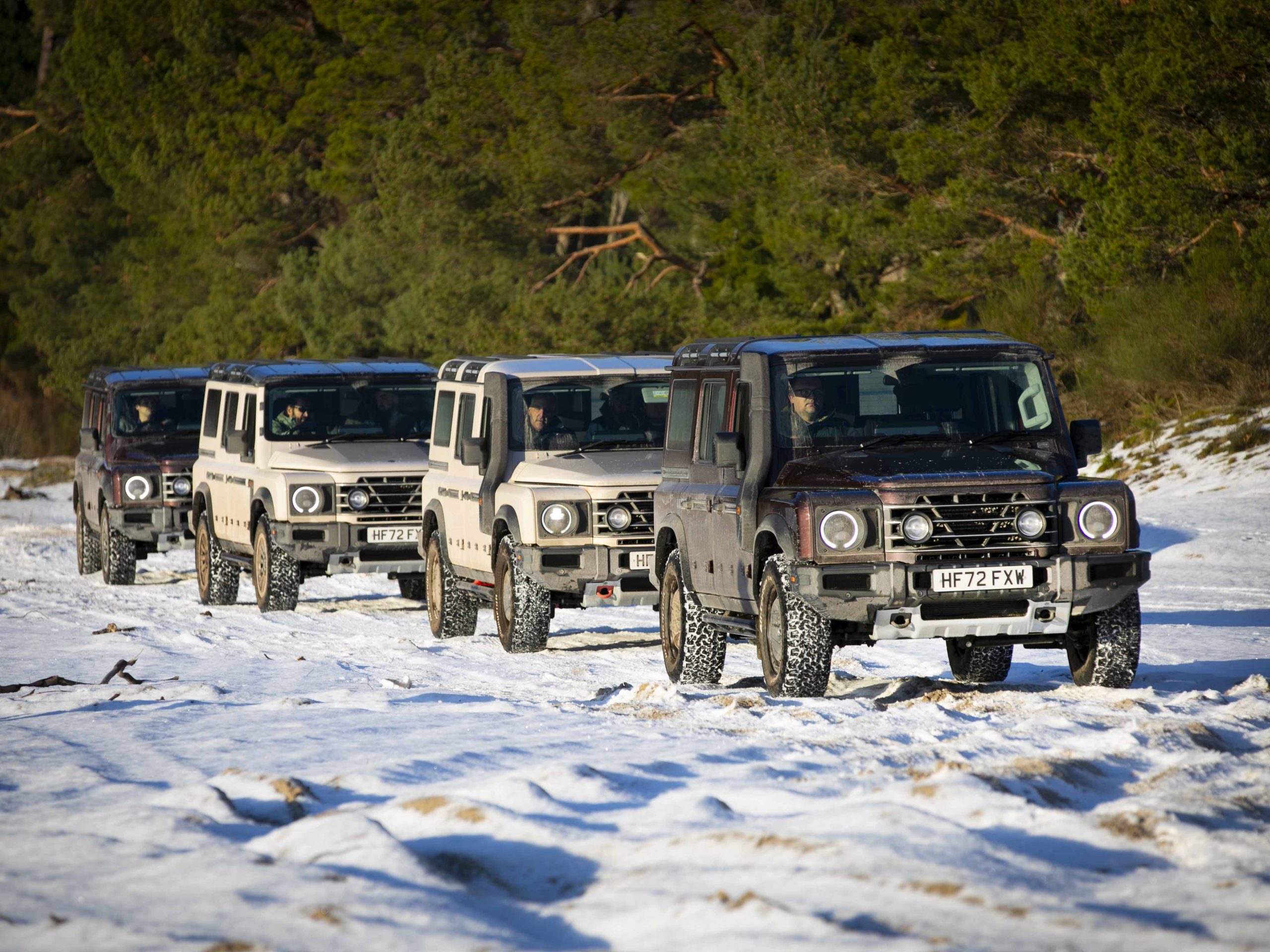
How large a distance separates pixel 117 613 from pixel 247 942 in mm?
12153

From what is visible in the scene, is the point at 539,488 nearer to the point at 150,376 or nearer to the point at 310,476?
the point at 310,476

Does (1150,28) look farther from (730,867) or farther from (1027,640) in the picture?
(730,867)

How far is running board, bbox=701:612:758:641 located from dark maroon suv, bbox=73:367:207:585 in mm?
10557

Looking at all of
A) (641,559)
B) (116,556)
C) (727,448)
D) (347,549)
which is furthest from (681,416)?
(116,556)

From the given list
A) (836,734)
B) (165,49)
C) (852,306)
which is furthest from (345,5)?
(836,734)

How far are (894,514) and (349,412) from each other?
29.0 feet

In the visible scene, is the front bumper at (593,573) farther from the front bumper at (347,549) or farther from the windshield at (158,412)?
the windshield at (158,412)

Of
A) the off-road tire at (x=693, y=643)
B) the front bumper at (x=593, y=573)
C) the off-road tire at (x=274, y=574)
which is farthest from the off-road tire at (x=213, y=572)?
the off-road tire at (x=693, y=643)

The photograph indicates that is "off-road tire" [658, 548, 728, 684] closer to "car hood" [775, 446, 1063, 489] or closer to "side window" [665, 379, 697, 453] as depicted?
"side window" [665, 379, 697, 453]

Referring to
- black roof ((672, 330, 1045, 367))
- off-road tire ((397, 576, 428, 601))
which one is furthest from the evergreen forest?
black roof ((672, 330, 1045, 367))

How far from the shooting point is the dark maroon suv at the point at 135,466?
2047 centimetres

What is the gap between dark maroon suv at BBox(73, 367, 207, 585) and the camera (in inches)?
806

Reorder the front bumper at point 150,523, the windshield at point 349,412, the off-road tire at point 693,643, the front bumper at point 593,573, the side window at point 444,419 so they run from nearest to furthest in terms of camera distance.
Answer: the off-road tire at point 693,643
the front bumper at point 593,573
the side window at point 444,419
the windshield at point 349,412
the front bumper at point 150,523

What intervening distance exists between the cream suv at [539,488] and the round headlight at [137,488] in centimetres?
567
